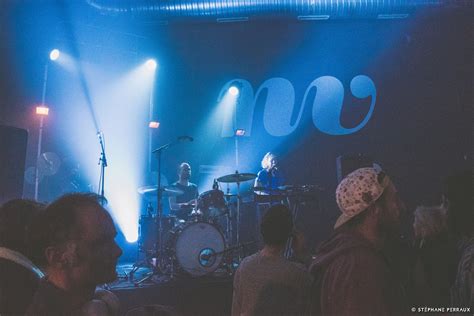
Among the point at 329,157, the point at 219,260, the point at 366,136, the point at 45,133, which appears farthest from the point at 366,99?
the point at 45,133

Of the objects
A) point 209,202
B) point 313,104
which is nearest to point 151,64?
point 313,104

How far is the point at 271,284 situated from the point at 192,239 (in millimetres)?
3652

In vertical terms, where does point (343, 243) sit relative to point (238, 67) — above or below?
below

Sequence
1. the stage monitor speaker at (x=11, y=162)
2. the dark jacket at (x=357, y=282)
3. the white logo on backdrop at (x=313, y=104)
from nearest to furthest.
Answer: the dark jacket at (x=357, y=282) → the stage monitor speaker at (x=11, y=162) → the white logo on backdrop at (x=313, y=104)

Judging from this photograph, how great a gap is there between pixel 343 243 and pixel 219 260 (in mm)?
4669

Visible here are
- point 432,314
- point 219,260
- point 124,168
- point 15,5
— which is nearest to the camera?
point 432,314

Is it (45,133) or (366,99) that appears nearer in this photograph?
(45,133)

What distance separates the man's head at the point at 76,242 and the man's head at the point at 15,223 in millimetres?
684

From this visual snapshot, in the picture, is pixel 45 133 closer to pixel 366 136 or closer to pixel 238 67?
pixel 238 67

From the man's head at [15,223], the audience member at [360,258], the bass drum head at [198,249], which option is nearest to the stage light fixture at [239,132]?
the bass drum head at [198,249]

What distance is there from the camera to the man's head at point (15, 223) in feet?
6.31

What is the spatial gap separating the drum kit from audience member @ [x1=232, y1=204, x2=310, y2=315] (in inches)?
131

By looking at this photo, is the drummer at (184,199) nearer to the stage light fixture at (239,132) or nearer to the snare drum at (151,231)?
the snare drum at (151,231)

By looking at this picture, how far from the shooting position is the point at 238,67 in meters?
9.48
